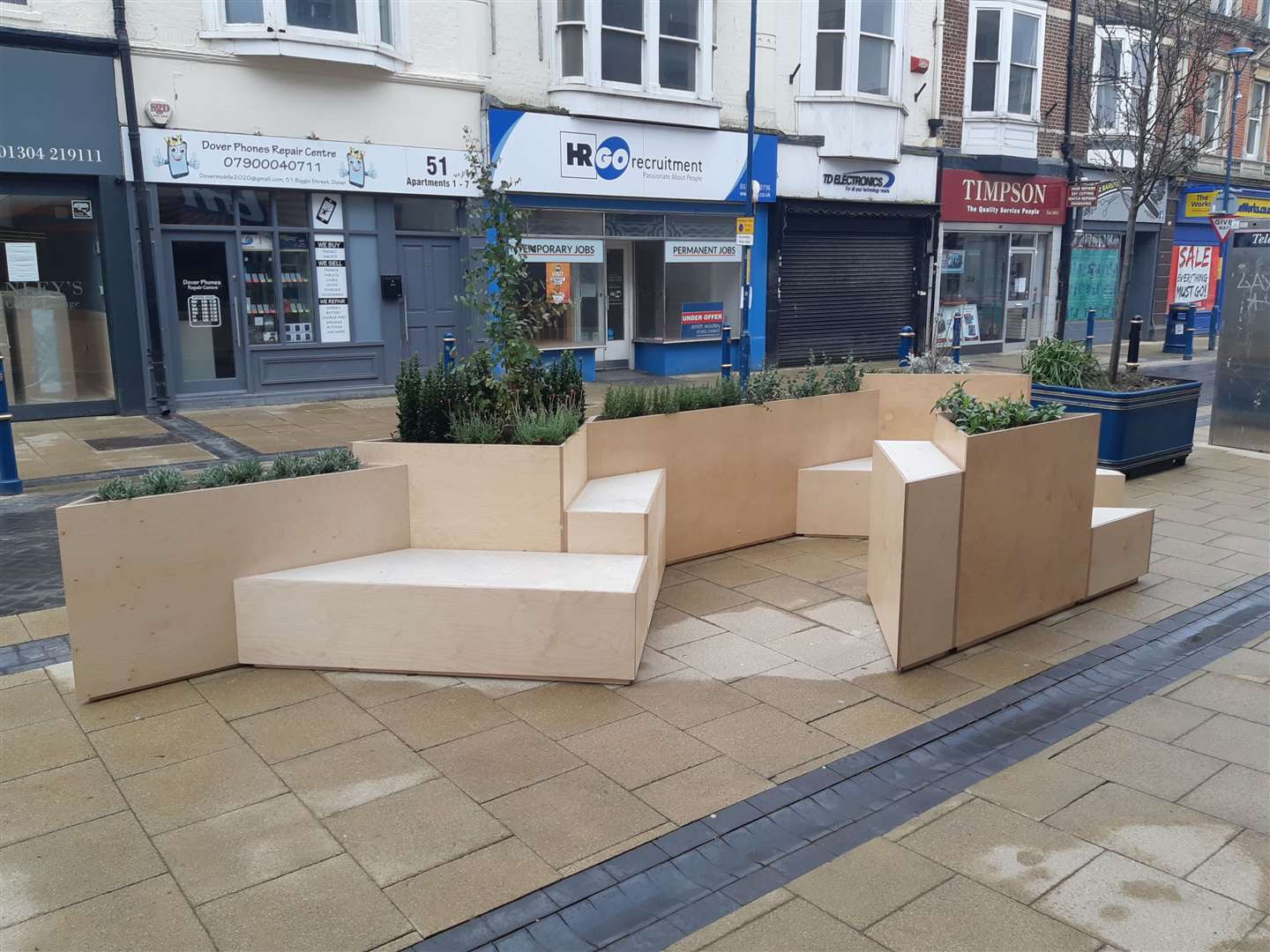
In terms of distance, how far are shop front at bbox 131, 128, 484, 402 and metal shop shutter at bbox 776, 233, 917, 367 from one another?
6.77 m

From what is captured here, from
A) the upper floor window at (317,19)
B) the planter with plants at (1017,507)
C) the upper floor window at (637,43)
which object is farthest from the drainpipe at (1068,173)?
the planter with plants at (1017,507)

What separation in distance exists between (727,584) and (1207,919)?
12.5 ft

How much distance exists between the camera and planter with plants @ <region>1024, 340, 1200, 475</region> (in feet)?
33.2

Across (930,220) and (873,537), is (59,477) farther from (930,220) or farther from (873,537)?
(930,220)

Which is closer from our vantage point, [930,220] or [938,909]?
[938,909]

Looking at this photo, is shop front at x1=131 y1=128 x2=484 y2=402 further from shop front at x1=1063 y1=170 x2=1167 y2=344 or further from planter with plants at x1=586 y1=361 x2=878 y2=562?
shop front at x1=1063 y1=170 x2=1167 y2=344

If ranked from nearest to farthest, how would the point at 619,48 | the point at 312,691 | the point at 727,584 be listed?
the point at 312,691 → the point at 727,584 → the point at 619,48

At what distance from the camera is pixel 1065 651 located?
5816 millimetres

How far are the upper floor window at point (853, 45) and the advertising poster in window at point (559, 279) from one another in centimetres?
608

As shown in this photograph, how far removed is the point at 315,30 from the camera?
541 inches

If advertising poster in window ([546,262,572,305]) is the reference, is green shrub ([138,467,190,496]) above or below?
below

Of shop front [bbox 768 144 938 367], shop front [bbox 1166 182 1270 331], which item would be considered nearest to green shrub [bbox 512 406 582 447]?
shop front [bbox 768 144 938 367]

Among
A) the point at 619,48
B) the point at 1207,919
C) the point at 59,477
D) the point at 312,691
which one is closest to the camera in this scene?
the point at 1207,919

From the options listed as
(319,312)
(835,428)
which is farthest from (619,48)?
(835,428)
